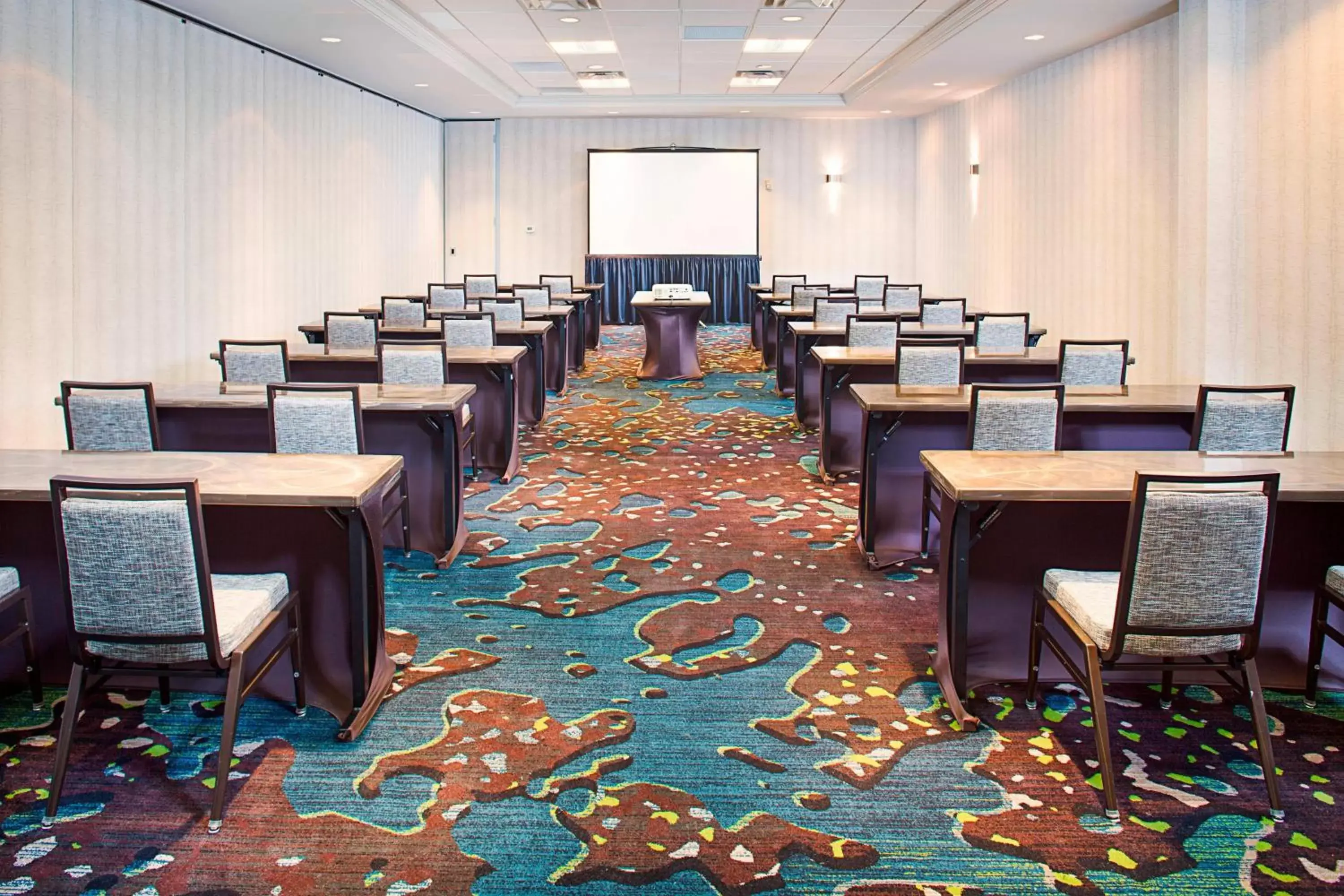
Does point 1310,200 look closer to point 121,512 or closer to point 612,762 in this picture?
point 612,762

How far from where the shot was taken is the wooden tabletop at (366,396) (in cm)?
487

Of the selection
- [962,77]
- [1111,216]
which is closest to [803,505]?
[1111,216]

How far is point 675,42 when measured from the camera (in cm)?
1066

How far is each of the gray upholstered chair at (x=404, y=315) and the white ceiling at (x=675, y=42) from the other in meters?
2.30

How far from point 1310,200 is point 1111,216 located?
3293mm

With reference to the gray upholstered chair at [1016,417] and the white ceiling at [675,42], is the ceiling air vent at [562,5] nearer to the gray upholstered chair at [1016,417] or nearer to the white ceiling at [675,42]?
the white ceiling at [675,42]

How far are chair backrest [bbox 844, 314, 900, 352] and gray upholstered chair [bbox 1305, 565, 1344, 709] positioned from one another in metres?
3.65

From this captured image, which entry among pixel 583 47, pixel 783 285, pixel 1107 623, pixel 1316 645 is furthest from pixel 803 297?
pixel 1107 623

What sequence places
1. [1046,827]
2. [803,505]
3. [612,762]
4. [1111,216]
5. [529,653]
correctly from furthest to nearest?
[1111,216] < [803,505] < [529,653] < [612,762] < [1046,827]

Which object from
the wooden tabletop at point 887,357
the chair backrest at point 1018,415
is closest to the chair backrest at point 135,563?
the chair backrest at point 1018,415

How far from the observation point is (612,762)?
317cm

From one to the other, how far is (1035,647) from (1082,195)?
8.13m

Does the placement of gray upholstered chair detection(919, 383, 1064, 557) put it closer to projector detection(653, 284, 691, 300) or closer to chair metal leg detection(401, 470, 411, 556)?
chair metal leg detection(401, 470, 411, 556)

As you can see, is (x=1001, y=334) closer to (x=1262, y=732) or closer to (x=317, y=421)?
(x=1262, y=732)
